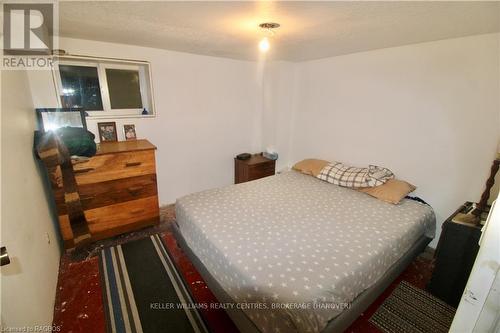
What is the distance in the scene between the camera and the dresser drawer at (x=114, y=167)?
6.99ft

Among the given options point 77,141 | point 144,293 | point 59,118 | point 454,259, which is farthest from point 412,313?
point 59,118

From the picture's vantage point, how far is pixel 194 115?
3082 millimetres

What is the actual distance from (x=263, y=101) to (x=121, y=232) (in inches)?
103

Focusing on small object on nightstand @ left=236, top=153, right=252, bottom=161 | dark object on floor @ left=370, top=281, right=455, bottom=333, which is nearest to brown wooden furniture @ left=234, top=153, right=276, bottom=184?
small object on nightstand @ left=236, top=153, right=252, bottom=161

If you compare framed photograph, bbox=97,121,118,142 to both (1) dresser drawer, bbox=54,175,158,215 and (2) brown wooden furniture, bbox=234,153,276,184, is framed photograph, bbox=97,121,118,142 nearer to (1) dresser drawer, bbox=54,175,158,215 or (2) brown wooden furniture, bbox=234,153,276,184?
(1) dresser drawer, bbox=54,175,158,215

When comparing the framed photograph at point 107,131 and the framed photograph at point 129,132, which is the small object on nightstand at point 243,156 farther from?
the framed photograph at point 107,131

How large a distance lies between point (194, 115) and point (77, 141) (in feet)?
4.58

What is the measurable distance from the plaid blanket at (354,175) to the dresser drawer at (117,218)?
6.76ft

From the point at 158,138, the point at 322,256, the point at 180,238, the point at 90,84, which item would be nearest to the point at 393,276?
the point at 322,256

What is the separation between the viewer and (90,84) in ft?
8.29

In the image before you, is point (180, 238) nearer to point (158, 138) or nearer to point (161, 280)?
point (161, 280)

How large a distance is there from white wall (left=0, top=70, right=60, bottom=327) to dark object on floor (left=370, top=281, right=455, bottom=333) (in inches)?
81.6

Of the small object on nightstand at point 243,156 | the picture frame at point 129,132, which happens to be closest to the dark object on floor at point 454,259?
the small object on nightstand at point 243,156

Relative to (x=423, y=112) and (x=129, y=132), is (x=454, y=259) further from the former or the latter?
(x=129, y=132)
